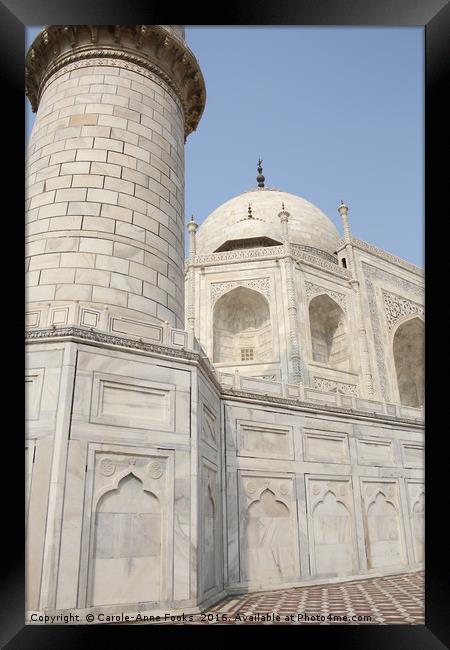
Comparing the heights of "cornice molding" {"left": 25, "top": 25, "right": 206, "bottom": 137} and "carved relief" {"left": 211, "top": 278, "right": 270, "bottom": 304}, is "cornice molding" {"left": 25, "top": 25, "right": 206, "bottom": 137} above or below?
below

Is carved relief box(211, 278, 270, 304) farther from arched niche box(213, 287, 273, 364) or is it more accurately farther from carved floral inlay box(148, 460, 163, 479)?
carved floral inlay box(148, 460, 163, 479)

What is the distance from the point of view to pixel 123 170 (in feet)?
22.4

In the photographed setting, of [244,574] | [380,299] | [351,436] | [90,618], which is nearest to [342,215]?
[380,299]

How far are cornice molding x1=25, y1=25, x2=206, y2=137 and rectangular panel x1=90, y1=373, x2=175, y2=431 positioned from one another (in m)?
5.37

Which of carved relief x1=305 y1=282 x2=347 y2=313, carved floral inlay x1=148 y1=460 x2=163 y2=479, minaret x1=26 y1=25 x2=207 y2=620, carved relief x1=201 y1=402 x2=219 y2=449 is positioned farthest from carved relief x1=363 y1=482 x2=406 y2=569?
carved relief x1=305 y1=282 x2=347 y2=313

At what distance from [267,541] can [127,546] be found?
3.39 meters

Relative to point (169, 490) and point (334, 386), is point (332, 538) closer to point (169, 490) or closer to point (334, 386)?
point (169, 490)

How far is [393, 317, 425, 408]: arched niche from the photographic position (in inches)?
862

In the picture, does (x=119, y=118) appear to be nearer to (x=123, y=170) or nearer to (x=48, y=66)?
(x=123, y=170)

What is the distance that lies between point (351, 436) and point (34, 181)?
23.6ft

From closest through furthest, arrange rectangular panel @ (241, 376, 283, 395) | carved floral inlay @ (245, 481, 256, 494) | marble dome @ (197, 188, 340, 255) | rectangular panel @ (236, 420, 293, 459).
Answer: carved floral inlay @ (245, 481, 256, 494) → rectangular panel @ (236, 420, 293, 459) → rectangular panel @ (241, 376, 283, 395) → marble dome @ (197, 188, 340, 255)

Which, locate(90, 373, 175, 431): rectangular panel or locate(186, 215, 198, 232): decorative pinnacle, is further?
locate(186, 215, 198, 232): decorative pinnacle

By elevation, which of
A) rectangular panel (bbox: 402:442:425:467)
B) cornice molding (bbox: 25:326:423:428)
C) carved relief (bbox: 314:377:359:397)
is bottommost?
rectangular panel (bbox: 402:442:425:467)
